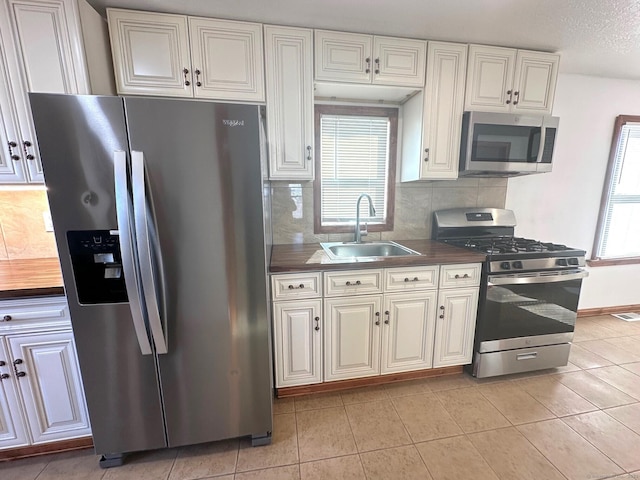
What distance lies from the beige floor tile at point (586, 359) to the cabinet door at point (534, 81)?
6.82ft

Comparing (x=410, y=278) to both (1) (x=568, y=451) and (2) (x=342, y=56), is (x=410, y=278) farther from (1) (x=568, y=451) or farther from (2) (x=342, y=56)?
(2) (x=342, y=56)

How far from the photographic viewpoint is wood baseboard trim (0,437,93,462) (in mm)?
1440

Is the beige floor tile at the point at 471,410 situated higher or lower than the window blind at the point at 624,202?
lower

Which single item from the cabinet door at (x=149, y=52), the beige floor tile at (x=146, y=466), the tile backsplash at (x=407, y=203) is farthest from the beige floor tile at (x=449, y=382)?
the cabinet door at (x=149, y=52)

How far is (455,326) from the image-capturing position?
1.98 metres

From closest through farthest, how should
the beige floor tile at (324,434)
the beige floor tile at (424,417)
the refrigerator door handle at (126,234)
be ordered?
1. the refrigerator door handle at (126,234)
2. the beige floor tile at (324,434)
3. the beige floor tile at (424,417)

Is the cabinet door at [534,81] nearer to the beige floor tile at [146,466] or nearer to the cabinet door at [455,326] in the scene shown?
the cabinet door at [455,326]

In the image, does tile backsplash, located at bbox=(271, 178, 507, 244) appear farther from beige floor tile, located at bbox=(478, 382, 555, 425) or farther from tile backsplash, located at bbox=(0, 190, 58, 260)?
tile backsplash, located at bbox=(0, 190, 58, 260)

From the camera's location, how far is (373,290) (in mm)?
1811

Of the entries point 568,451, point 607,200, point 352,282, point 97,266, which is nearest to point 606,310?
point 607,200

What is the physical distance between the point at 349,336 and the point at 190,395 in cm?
98

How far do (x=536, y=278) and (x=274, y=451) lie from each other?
2.03 m

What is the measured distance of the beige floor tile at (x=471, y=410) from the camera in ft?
5.49

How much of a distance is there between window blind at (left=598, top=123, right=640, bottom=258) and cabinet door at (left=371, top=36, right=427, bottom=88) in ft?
8.12
